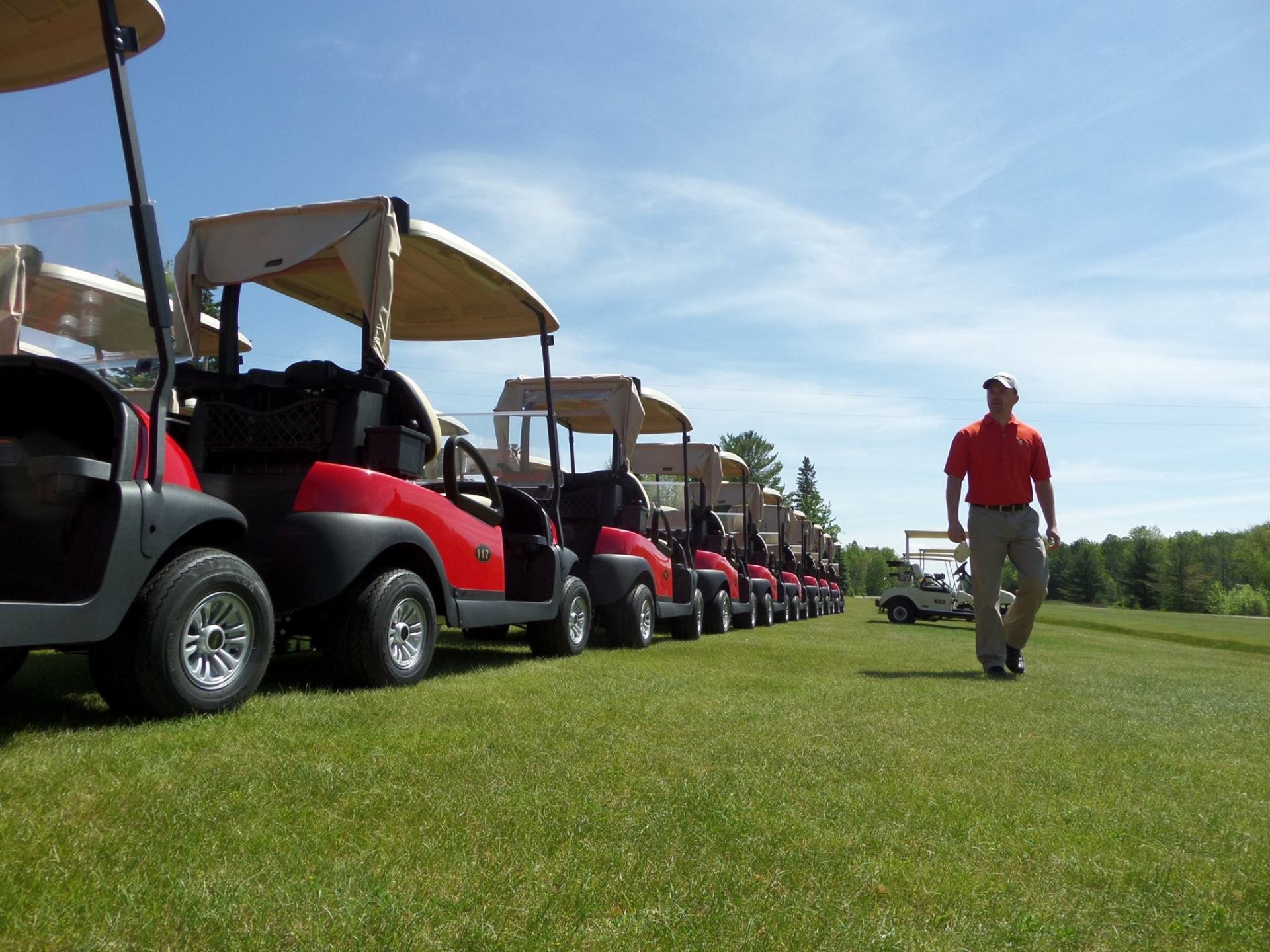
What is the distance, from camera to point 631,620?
7.99 metres

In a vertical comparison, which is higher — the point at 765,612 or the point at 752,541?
the point at 752,541

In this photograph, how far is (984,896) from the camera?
1.97 meters

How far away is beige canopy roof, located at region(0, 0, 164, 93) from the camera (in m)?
3.36

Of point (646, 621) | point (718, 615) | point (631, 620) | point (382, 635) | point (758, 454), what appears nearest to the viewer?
point (382, 635)

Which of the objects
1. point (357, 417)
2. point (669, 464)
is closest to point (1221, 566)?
point (669, 464)

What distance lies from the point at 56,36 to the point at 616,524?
5.89 metres

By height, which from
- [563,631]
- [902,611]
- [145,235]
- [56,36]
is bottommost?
[902,611]

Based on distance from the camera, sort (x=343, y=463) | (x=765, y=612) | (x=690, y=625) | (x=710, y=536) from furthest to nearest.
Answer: (x=765, y=612)
(x=710, y=536)
(x=690, y=625)
(x=343, y=463)

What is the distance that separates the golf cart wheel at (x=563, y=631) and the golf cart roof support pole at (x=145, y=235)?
3532mm

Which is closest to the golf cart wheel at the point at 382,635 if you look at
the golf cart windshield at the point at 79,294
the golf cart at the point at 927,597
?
the golf cart windshield at the point at 79,294

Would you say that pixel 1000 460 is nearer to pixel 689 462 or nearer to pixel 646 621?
pixel 646 621

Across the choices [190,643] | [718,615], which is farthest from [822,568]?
[190,643]

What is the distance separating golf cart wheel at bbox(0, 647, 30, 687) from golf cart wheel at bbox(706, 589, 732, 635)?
26.7ft

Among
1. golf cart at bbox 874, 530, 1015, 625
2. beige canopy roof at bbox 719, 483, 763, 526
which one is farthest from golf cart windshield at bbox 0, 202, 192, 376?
golf cart at bbox 874, 530, 1015, 625
